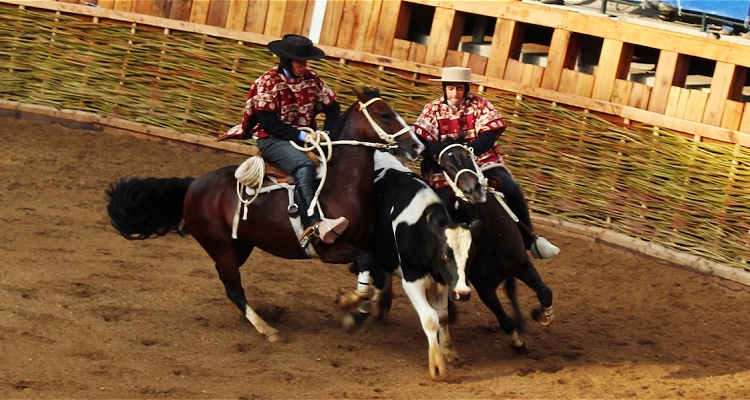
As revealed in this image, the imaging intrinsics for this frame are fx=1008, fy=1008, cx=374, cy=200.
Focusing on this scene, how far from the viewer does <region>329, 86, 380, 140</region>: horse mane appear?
7.18 m

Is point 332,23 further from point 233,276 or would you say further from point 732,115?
point 233,276

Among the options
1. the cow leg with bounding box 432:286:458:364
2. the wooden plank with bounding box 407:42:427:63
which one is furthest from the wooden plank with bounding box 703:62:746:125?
the cow leg with bounding box 432:286:458:364

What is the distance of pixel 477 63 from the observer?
1146 centimetres

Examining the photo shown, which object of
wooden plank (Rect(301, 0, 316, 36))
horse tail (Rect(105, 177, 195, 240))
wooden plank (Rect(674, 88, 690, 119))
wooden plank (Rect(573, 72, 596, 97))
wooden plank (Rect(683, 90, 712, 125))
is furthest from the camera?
wooden plank (Rect(301, 0, 316, 36))

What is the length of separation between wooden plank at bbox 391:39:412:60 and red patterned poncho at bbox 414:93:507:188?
14.2ft

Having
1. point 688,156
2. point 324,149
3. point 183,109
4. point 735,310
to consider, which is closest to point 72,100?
point 183,109

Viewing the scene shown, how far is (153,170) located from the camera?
1173cm

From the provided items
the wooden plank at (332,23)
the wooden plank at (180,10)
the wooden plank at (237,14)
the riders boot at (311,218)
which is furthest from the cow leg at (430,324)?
the wooden plank at (180,10)

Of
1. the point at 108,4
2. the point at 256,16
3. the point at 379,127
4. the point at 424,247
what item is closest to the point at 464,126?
the point at 379,127

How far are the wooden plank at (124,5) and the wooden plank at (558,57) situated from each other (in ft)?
18.6

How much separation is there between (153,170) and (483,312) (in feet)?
15.7

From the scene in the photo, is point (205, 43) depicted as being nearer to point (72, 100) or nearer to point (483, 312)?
point (72, 100)

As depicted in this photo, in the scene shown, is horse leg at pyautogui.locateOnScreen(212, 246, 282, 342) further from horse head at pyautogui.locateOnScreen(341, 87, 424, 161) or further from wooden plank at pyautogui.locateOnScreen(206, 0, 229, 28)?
wooden plank at pyautogui.locateOnScreen(206, 0, 229, 28)

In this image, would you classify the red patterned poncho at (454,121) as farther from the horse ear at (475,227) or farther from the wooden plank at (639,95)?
the wooden plank at (639,95)
